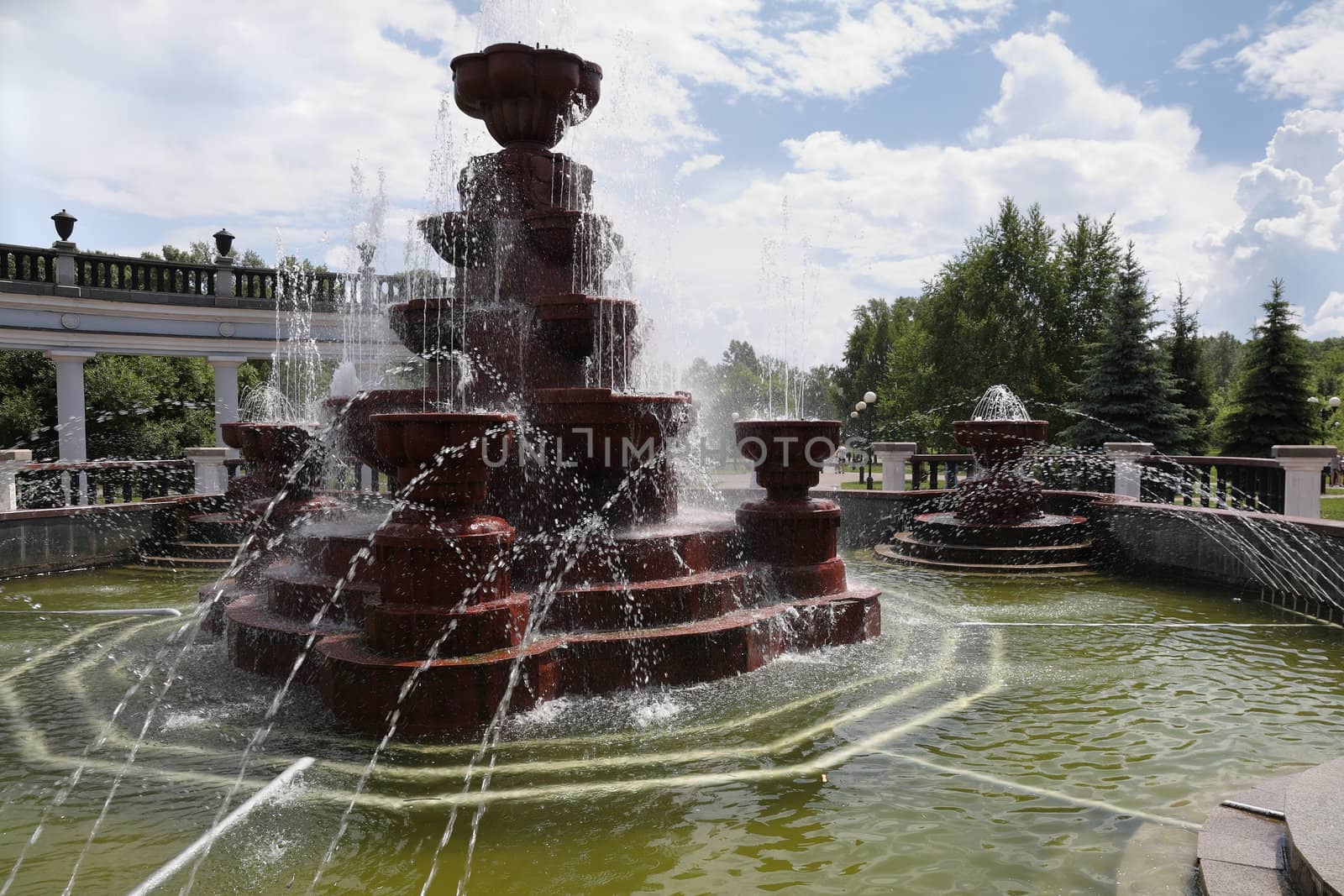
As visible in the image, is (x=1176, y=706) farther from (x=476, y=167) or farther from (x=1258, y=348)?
(x=1258, y=348)

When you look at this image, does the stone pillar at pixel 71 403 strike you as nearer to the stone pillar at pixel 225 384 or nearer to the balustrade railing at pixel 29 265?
the balustrade railing at pixel 29 265

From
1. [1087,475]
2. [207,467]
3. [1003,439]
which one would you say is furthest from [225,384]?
[1087,475]

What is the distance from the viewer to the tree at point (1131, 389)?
83.5 ft

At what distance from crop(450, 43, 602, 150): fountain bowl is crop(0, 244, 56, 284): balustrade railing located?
17.1m

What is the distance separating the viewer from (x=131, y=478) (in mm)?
14664

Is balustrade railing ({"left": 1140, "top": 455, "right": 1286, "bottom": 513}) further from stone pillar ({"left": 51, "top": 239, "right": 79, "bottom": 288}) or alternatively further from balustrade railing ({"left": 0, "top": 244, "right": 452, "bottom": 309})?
stone pillar ({"left": 51, "top": 239, "right": 79, "bottom": 288})

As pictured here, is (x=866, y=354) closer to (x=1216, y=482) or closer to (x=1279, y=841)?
(x=1216, y=482)

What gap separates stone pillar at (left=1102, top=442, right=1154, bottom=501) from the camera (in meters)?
13.5

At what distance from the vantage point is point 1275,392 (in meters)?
27.5

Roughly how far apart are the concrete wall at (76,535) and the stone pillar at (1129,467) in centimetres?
1435

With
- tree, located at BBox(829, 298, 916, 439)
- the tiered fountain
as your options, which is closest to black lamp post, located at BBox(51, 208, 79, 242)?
the tiered fountain

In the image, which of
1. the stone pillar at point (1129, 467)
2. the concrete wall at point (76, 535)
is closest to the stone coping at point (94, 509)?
the concrete wall at point (76, 535)

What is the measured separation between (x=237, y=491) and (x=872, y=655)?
Answer: 7.80 metres

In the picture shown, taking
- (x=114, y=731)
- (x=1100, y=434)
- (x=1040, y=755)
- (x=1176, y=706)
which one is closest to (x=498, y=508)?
(x=114, y=731)
